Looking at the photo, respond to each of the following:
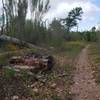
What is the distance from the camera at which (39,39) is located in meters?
32.1

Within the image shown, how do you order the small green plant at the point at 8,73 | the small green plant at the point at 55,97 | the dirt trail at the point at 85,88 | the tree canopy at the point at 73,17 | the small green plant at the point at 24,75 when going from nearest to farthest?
the small green plant at the point at 55,97 → the dirt trail at the point at 85,88 → the small green plant at the point at 8,73 → the small green plant at the point at 24,75 → the tree canopy at the point at 73,17

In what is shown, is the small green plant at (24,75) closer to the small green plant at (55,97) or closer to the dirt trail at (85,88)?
the dirt trail at (85,88)

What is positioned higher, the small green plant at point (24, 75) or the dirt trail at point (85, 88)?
the small green plant at point (24, 75)

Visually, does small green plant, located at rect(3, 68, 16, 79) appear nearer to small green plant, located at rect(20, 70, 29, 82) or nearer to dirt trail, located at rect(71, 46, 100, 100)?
small green plant, located at rect(20, 70, 29, 82)

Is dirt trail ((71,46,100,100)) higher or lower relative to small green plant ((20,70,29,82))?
lower

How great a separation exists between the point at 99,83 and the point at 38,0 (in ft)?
72.3

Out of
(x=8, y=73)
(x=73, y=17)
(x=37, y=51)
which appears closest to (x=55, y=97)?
(x=8, y=73)

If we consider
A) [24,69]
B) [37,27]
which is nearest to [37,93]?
[24,69]

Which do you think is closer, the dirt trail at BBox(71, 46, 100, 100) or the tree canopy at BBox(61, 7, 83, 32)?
the dirt trail at BBox(71, 46, 100, 100)

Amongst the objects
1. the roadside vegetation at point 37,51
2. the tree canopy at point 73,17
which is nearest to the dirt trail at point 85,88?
the roadside vegetation at point 37,51

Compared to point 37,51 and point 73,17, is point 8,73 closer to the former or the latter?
point 37,51

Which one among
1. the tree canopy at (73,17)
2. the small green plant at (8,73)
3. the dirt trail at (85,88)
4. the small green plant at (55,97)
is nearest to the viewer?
the small green plant at (55,97)

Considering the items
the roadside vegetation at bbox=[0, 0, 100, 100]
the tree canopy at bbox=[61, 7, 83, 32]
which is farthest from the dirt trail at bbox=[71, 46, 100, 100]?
the tree canopy at bbox=[61, 7, 83, 32]

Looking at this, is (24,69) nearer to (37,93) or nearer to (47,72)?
(47,72)
